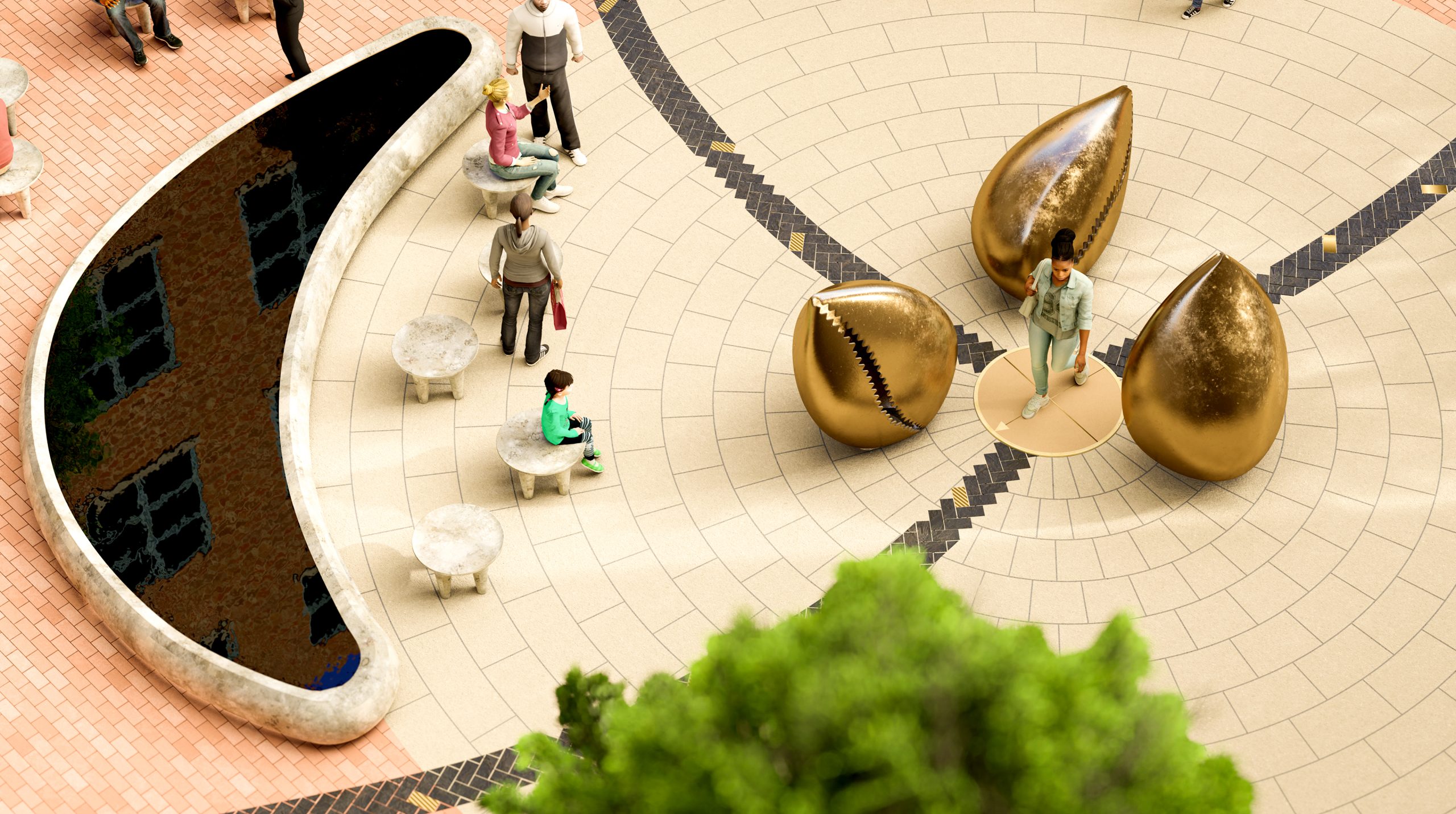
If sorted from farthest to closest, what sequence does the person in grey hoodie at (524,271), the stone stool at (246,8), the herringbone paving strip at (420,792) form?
1. the stone stool at (246,8)
2. the person in grey hoodie at (524,271)
3. the herringbone paving strip at (420,792)

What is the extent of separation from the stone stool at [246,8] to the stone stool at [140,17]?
106 centimetres

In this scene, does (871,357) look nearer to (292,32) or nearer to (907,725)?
(907,725)

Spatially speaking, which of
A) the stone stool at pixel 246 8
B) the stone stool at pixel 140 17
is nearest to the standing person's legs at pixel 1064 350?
the stone stool at pixel 246 8

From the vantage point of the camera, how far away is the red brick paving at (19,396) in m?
11.3

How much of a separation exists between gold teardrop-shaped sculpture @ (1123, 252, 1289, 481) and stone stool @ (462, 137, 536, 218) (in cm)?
713

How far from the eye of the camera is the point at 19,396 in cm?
1389

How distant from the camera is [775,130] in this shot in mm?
17234

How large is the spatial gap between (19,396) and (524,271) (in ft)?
16.8

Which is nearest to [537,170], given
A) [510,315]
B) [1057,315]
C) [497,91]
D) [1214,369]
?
[497,91]

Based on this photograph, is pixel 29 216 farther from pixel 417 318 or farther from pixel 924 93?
pixel 924 93

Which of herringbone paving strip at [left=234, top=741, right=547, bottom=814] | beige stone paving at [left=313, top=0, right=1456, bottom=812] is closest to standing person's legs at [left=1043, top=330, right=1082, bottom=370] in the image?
beige stone paving at [left=313, top=0, right=1456, bottom=812]

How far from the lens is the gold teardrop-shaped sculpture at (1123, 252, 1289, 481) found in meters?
12.6

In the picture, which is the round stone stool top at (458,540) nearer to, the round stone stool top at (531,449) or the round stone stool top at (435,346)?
the round stone stool top at (531,449)

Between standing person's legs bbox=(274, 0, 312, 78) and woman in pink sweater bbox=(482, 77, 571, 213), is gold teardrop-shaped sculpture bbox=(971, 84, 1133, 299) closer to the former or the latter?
woman in pink sweater bbox=(482, 77, 571, 213)
